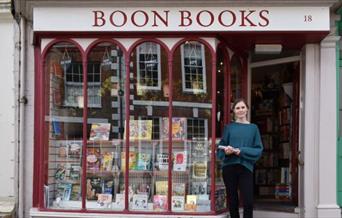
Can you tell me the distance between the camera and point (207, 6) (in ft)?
25.0

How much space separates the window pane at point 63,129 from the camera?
26.5 feet

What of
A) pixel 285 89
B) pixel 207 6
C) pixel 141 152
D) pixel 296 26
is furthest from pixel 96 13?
pixel 285 89

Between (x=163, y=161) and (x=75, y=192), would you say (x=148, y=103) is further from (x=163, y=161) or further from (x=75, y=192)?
(x=75, y=192)

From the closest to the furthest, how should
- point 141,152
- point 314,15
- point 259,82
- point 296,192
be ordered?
point 314,15 → point 141,152 → point 296,192 → point 259,82

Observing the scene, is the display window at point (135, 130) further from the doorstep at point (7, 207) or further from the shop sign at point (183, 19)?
the doorstep at point (7, 207)

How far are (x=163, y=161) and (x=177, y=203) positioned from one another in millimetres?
578

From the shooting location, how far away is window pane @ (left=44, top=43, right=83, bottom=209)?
26.5ft

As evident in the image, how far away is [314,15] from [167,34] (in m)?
1.87

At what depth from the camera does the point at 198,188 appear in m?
7.91

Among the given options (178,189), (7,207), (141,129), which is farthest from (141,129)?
(7,207)

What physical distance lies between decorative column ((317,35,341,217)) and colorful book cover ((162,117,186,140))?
1.85m

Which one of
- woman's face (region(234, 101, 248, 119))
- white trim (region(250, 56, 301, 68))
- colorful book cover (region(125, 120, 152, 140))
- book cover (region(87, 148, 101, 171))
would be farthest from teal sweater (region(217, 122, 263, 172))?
white trim (region(250, 56, 301, 68))

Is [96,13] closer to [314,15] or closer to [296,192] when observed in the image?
[314,15]

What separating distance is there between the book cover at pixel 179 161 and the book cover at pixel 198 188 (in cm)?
25
